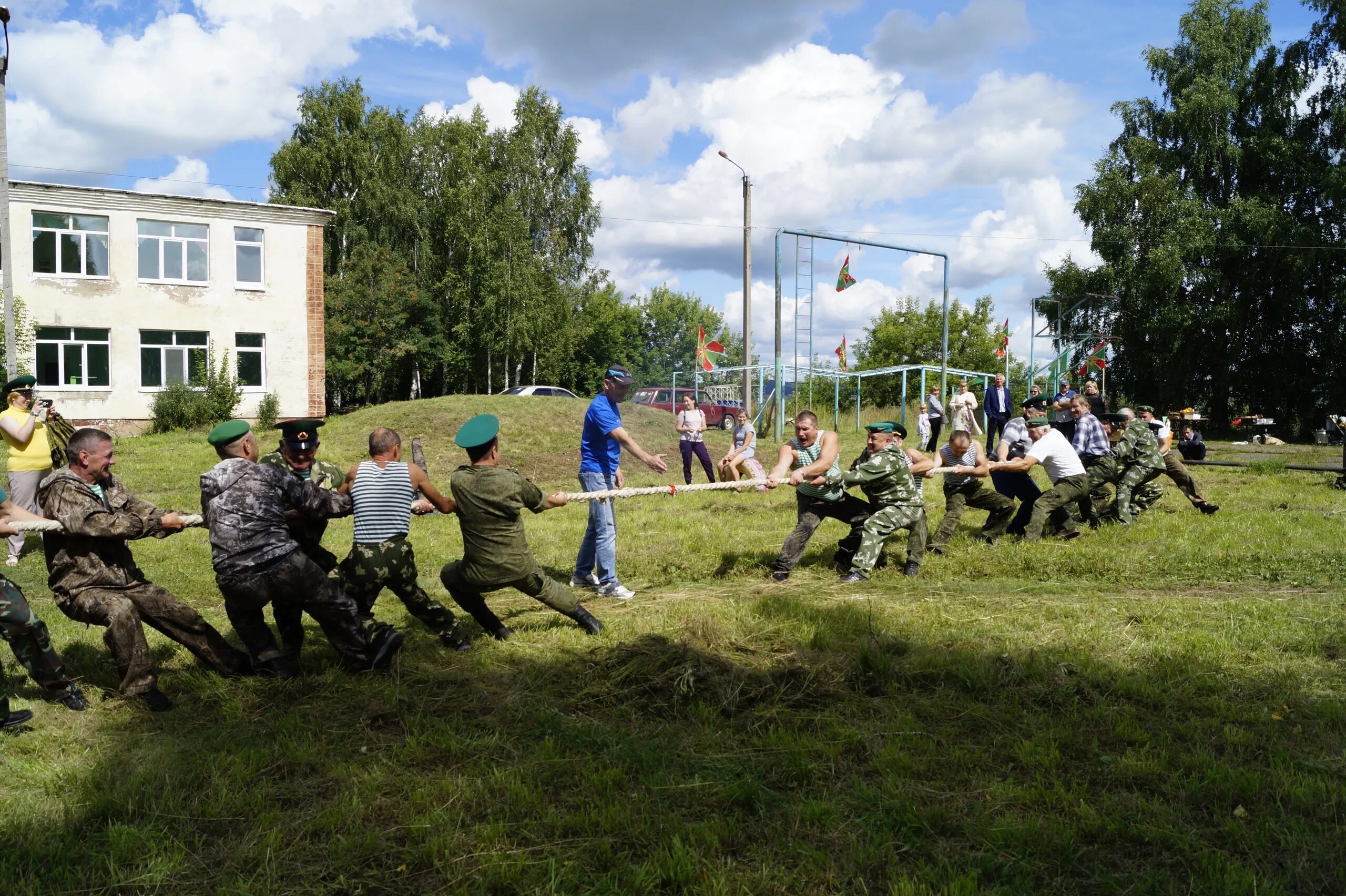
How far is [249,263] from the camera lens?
30703 millimetres

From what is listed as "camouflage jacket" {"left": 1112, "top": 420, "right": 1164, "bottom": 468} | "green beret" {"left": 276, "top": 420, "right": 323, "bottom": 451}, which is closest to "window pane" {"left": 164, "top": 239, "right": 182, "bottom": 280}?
"green beret" {"left": 276, "top": 420, "right": 323, "bottom": 451}

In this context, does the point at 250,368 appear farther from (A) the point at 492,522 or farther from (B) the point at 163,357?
(A) the point at 492,522

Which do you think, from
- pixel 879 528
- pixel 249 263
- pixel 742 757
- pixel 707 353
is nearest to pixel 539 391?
pixel 707 353

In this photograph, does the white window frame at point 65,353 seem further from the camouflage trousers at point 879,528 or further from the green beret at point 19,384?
the camouflage trousers at point 879,528

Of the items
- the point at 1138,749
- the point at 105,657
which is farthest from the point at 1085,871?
the point at 105,657

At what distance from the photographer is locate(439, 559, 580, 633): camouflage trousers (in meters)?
6.41

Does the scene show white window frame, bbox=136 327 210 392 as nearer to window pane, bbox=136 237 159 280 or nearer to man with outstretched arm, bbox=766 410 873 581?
window pane, bbox=136 237 159 280

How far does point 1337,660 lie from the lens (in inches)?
237

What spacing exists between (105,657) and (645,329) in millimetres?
78581

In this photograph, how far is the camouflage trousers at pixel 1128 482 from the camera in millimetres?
11430

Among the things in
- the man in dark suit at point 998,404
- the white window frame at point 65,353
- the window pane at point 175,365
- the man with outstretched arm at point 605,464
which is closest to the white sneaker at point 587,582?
the man with outstretched arm at point 605,464

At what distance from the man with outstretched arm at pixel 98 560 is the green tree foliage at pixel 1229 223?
3379cm

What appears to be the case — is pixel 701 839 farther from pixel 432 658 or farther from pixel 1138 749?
pixel 432 658

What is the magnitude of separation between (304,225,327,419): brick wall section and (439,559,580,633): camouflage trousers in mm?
26503
